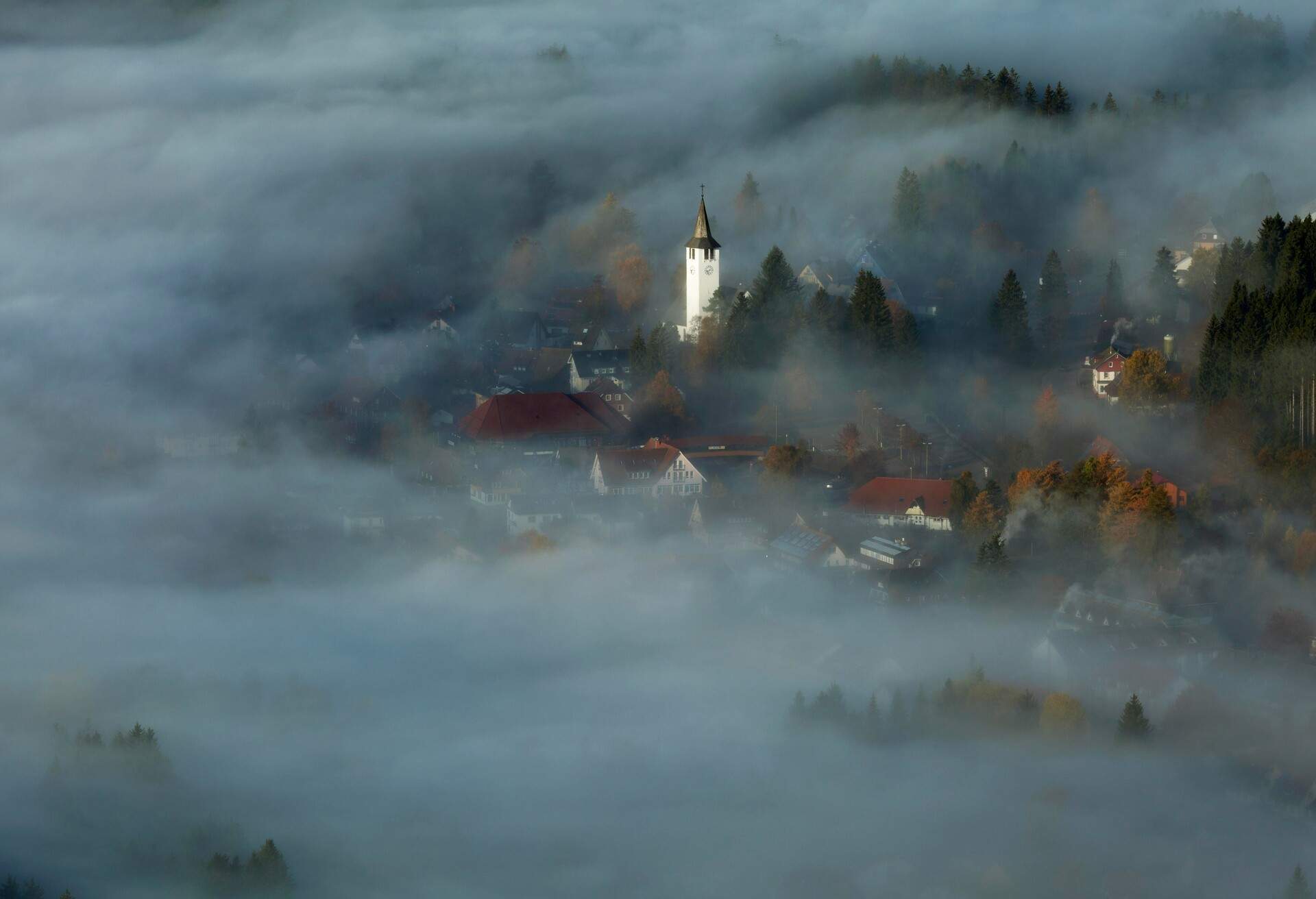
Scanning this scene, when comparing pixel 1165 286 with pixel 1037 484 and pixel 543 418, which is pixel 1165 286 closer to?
pixel 1037 484

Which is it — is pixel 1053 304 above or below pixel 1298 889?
above

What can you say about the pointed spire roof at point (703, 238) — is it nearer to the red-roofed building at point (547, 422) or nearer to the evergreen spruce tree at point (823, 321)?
the evergreen spruce tree at point (823, 321)

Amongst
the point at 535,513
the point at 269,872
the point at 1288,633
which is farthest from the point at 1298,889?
the point at 535,513

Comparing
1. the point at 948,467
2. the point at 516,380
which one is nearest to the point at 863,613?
the point at 948,467

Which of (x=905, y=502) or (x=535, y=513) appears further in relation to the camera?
(x=535, y=513)

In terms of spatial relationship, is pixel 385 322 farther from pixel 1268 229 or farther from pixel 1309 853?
pixel 1309 853

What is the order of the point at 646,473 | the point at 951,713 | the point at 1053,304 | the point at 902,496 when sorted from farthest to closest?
the point at 1053,304, the point at 646,473, the point at 902,496, the point at 951,713
